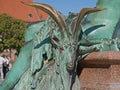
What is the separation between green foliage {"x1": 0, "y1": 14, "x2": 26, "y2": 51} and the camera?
4228 centimetres

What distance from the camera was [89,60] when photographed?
3807 mm

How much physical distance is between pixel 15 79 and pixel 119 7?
129cm

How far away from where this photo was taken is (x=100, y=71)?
380cm

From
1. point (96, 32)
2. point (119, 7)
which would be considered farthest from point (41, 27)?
point (119, 7)

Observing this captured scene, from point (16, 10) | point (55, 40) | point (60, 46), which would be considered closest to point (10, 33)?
point (16, 10)

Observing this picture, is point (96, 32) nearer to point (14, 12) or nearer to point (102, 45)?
point (102, 45)

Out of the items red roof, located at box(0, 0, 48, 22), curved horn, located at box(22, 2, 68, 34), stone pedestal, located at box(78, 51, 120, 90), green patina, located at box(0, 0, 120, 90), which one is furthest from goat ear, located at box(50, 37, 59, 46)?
red roof, located at box(0, 0, 48, 22)

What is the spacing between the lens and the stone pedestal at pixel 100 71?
3621 millimetres

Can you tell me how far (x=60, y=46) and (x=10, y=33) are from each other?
130 ft

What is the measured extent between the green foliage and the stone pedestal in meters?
38.2

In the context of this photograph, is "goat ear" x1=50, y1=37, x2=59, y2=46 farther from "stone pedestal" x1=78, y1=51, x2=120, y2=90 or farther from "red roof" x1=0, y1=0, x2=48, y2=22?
"red roof" x1=0, y1=0, x2=48, y2=22

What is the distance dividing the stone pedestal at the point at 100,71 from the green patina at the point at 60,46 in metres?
0.10

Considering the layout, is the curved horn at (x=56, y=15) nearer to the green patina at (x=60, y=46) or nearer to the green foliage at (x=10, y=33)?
the green patina at (x=60, y=46)

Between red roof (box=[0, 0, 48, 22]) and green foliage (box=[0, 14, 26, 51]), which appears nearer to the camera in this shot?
green foliage (box=[0, 14, 26, 51])
